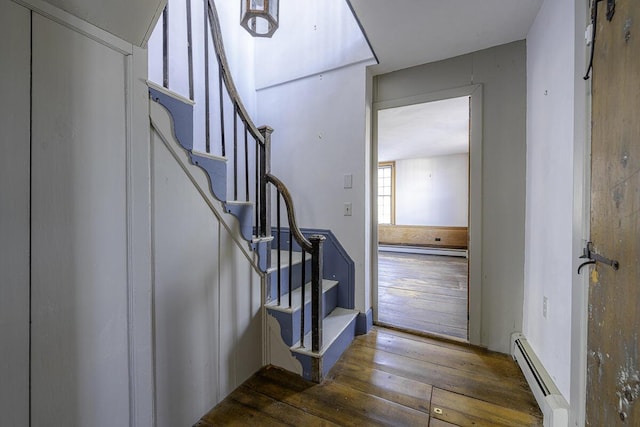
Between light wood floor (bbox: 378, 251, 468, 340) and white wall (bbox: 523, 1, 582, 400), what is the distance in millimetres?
718

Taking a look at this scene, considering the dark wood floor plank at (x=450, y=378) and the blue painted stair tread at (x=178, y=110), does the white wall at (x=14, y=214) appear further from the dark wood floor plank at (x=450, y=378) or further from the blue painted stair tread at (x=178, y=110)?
the dark wood floor plank at (x=450, y=378)

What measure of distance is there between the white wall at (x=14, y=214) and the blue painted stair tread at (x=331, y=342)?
120 cm

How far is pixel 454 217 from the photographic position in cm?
585

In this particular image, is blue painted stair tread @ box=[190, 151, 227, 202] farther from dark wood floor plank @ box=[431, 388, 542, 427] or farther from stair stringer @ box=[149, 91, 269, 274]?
dark wood floor plank @ box=[431, 388, 542, 427]

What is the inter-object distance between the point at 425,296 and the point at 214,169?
277cm

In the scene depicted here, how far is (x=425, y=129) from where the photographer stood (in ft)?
13.0

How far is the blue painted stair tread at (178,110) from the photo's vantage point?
104 centimetres

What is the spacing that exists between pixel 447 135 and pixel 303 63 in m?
3.02

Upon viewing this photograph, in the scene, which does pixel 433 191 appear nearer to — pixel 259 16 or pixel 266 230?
pixel 266 230

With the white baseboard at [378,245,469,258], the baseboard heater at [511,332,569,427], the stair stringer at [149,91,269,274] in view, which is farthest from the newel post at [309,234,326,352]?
the white baseboard at [378,245,469,258]

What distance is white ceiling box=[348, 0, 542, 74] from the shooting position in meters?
1.52

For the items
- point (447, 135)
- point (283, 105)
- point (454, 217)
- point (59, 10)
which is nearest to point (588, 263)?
point (59, 10)

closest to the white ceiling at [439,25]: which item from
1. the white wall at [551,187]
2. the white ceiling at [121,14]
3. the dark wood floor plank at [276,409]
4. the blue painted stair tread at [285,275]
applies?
the white wall at [551,187]

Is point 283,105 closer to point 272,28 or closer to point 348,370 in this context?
point 272,28
